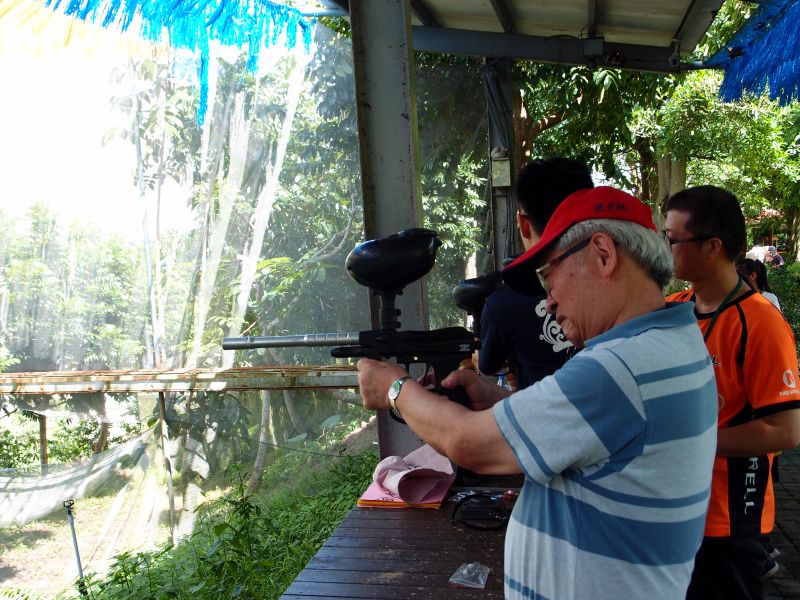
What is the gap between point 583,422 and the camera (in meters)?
1.13

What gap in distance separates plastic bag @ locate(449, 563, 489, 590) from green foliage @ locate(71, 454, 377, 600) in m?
1.87

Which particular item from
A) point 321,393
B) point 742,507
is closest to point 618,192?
point 742,507

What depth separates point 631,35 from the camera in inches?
234

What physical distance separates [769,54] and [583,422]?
145 inches

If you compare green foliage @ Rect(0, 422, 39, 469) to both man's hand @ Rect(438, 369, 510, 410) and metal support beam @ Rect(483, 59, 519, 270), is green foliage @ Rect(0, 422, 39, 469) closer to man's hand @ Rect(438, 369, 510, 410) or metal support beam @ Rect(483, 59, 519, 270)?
metal support beam @ Rect(483, 59, 519, 270)

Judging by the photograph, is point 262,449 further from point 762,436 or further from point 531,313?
point 762,436

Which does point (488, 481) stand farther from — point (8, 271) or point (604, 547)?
point (8, 271)

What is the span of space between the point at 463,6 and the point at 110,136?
268 cm

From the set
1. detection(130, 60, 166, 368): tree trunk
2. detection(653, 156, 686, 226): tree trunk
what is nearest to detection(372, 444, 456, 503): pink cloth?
detection(130, 60, 166, 368): tree trunk

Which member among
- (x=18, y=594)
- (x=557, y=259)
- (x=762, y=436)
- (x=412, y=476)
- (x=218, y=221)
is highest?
(x=218, y=221)

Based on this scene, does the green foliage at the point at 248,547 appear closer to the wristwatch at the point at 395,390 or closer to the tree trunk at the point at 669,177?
the wristwatch at the point at 395,390

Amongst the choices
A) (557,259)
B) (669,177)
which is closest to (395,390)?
(557,259)

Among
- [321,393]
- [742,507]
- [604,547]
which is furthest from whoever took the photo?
[321,393]

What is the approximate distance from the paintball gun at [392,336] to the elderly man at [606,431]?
2.07 feet
